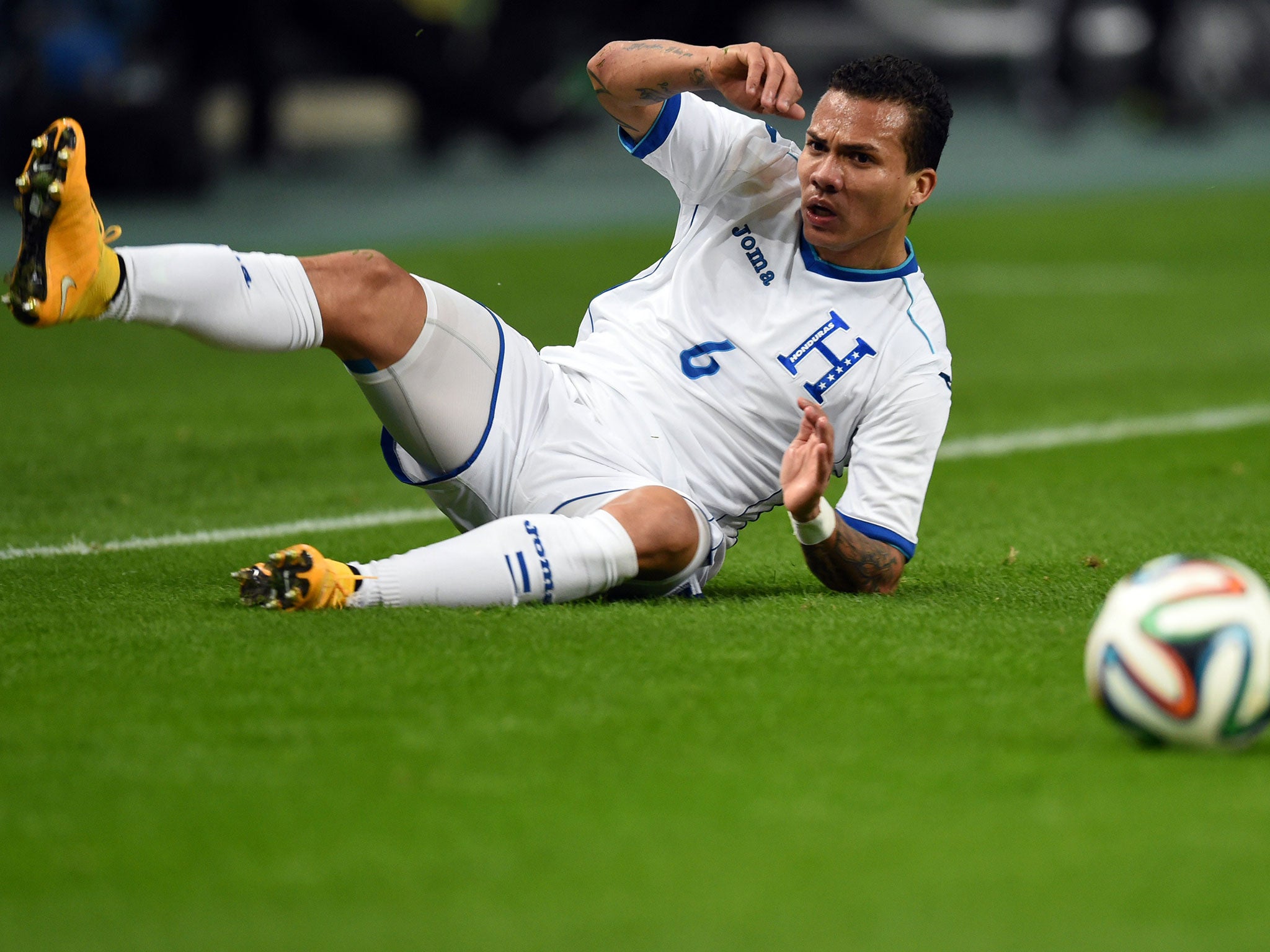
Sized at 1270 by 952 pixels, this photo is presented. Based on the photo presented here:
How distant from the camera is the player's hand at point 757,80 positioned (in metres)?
3.97

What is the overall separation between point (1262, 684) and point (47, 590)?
2810 millimetres

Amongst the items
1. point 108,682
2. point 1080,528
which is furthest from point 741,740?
point 1080,528

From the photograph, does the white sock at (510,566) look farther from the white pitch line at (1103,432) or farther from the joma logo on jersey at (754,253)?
the white pitch line at (1103,432)

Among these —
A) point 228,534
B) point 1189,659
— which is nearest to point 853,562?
point 1189,659

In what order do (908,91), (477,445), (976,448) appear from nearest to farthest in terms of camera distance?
1. (477,445)
2. (908,91)
3. (976,448)

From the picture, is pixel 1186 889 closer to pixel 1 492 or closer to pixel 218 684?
pixel 218 684

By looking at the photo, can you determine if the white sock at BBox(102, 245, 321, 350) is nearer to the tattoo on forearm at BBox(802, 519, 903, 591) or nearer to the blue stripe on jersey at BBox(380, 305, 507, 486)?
the blue stripe on jersey at BBox(380, 305, 507, 486)

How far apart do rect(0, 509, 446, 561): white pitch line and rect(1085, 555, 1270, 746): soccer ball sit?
2892 millimetres

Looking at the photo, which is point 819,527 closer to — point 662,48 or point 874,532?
point 874,532

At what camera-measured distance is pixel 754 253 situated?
14.6 ft

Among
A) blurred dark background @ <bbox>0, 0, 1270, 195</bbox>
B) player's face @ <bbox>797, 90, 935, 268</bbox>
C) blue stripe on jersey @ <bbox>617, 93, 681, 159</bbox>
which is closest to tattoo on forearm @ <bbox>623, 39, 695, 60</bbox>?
blue stripe on jersey @ <bbox>617, 93, 681, 159</bbox>

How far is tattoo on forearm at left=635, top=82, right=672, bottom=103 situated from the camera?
166 inches

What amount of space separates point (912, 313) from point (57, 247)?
6.44ft

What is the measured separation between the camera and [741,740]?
120 inches
